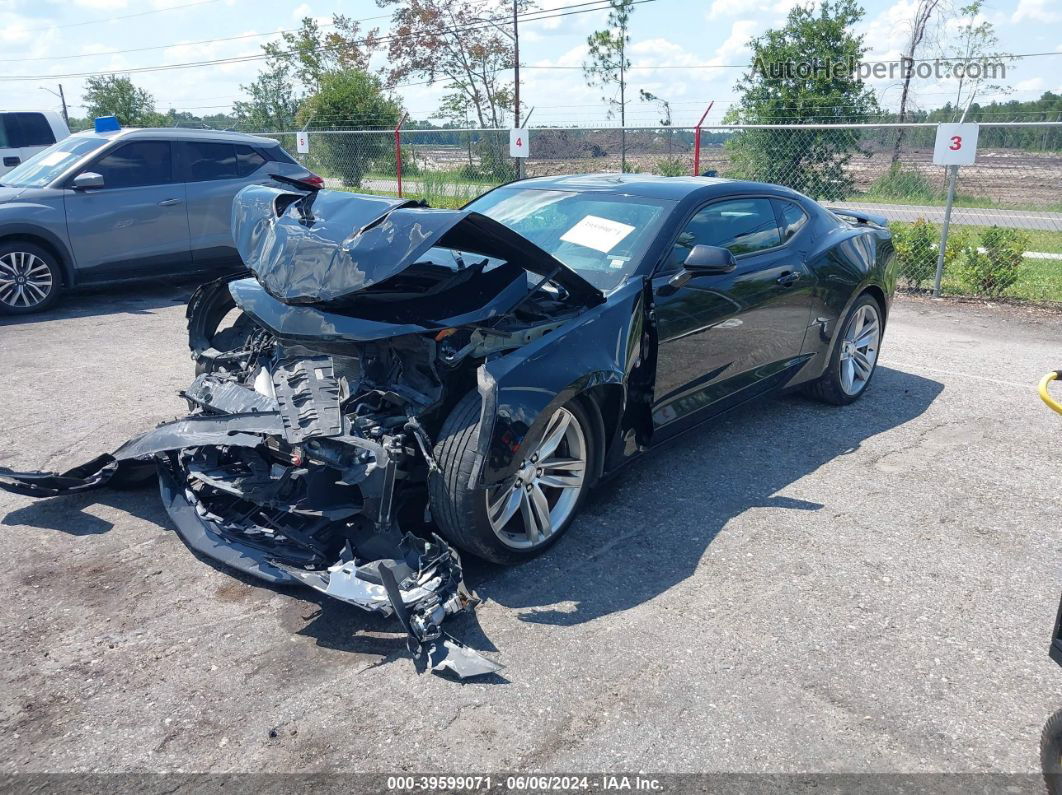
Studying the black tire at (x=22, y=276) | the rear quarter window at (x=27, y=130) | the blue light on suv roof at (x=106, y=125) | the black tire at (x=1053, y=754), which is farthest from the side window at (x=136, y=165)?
the black tire at (x=1053, y=754)

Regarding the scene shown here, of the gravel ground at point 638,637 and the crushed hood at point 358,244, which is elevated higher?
the crushed hood at point 358,244

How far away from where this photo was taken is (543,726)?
2861mm

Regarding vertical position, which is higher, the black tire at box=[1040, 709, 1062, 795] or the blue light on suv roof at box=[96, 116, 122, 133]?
the blue light on suv roof at box=[96, 116, 122, 133]

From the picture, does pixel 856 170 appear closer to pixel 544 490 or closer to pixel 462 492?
pixel 544 490

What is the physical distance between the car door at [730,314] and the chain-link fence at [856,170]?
201 inches

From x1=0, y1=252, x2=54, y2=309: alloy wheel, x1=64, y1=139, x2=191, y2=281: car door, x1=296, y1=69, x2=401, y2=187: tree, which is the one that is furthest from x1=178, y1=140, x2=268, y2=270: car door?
x1=296, y1=69, x2=401, y2=187: tree

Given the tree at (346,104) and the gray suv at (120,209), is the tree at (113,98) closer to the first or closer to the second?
the tree at (346,104)

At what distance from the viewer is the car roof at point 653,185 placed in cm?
488

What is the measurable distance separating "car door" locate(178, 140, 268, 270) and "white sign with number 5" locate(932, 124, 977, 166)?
24.8ft

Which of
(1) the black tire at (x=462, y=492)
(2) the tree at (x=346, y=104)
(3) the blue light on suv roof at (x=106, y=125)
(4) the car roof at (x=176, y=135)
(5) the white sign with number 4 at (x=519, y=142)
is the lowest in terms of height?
(1) the black tire at (x=462, y=492)

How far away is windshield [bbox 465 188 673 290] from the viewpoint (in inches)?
176

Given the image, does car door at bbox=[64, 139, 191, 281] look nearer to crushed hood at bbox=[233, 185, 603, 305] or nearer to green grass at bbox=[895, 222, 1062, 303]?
crushed hood at bbox=[233, 185, 603, 305]

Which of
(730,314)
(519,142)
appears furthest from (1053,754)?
(519,142)

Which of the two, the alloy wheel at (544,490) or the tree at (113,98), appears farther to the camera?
the tree at (113,98)
